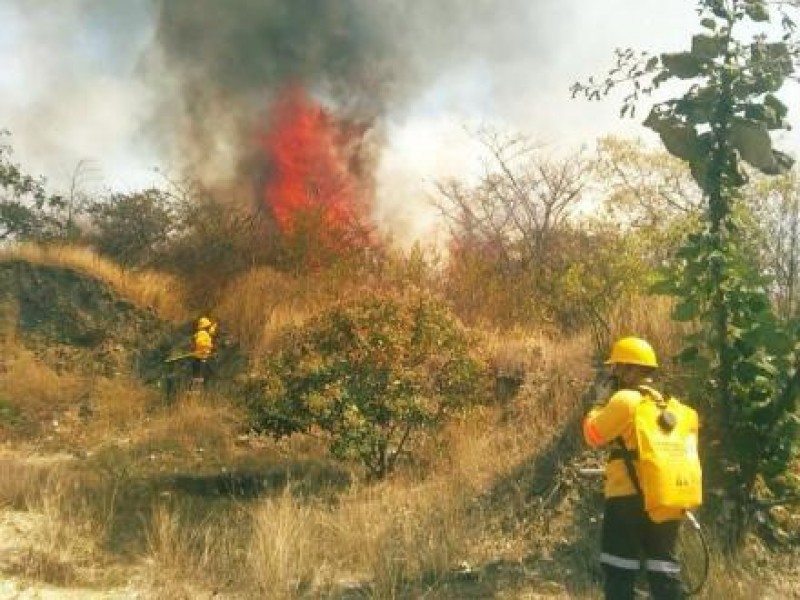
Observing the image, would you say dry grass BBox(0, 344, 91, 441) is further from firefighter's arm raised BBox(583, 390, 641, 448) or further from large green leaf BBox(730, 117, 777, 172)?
large green leaf BBox(730, 117, 777, 172)

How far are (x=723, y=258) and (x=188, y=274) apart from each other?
1843cm

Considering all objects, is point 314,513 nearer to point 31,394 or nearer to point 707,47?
point 707,47

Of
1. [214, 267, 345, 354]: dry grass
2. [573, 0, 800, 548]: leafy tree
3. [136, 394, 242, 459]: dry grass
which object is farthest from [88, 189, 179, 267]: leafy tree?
[573, 0, 800, 548]: leafy tree

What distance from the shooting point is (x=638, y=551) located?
5.45m

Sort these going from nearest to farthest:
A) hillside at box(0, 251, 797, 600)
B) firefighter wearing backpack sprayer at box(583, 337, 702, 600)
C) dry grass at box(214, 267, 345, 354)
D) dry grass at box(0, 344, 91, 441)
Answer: firefighter wearing backpack sprayer at box(583, 337, 702, 600), hillside at box(0, 251, 797, 600), dry grass at box(0, 344, 91, 441), dry grass at box(214, 267, 345, 354)

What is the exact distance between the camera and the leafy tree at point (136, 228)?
25.3m

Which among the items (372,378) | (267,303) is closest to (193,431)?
(372,378)

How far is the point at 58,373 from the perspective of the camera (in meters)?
20.3

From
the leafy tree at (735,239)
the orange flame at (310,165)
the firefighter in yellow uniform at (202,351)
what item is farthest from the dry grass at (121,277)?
the leafy tree at (735,239)

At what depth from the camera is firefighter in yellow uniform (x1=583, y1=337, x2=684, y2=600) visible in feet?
17.5

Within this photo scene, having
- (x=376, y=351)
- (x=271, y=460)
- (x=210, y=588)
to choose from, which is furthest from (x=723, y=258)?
(x=271, y=460)

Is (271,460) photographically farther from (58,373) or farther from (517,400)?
(58,373)

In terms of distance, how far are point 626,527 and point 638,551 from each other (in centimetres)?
19

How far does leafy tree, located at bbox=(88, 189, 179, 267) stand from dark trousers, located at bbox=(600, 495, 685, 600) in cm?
2131
